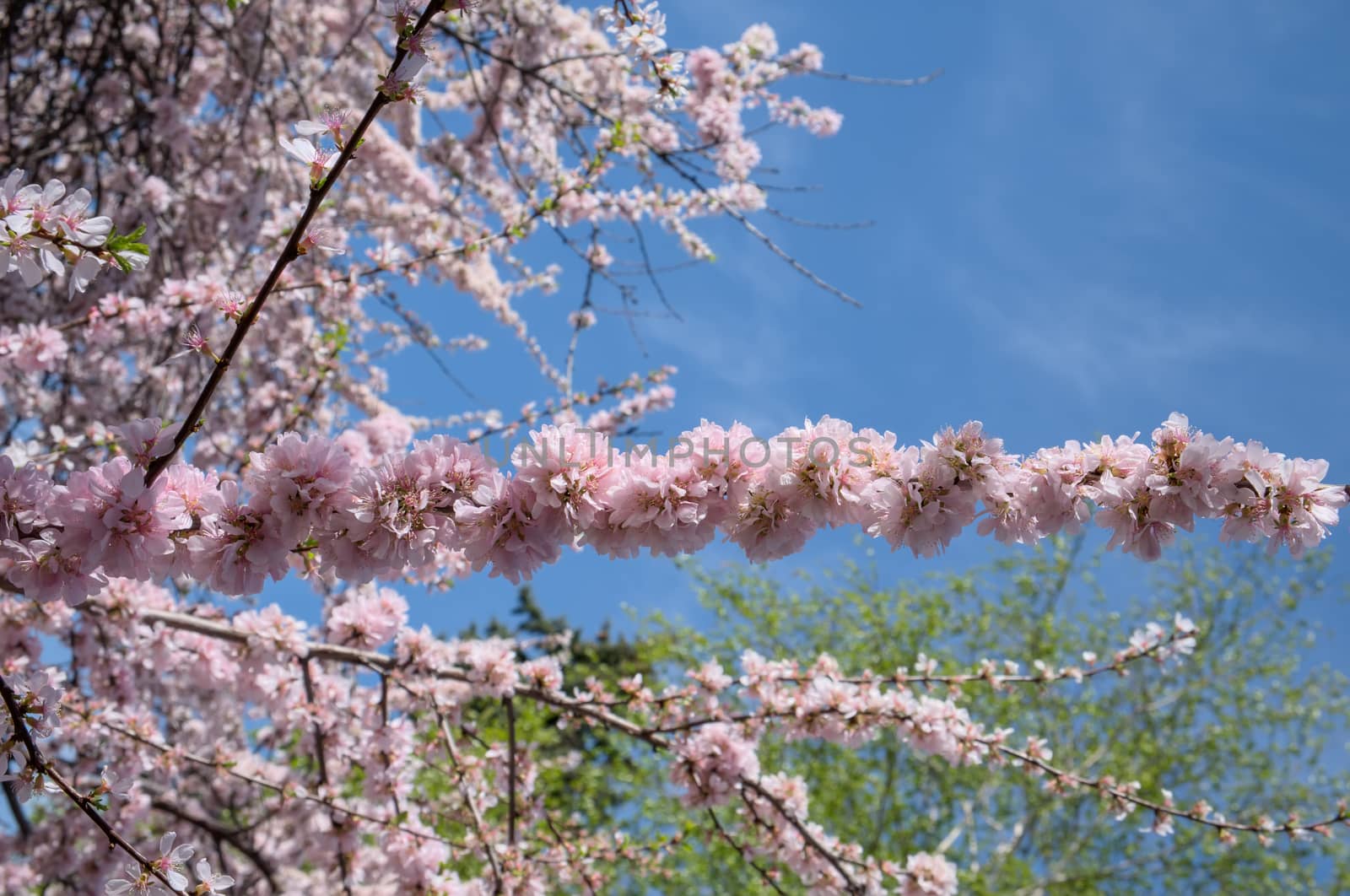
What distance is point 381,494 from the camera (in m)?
1.51

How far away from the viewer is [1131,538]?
62.2 inches

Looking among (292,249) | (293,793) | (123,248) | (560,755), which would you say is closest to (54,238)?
(123,248)

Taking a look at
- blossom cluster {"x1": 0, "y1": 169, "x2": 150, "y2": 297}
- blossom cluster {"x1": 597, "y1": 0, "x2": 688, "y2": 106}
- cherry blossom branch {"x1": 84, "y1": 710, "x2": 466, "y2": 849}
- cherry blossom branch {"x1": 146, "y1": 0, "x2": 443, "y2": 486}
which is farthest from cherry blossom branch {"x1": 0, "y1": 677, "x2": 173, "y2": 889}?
blossom cluster {"x1": 597, "y1": 0, "x2": 688, "y2": 106}

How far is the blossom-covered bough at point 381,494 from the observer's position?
1.51m

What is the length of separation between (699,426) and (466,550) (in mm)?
454

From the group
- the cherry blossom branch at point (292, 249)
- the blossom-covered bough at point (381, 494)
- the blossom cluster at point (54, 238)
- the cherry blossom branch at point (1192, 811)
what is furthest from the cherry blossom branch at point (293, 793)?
the cherry blossom branch at point (1192, 811)

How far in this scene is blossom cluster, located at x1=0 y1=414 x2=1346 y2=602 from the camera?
4.87ft

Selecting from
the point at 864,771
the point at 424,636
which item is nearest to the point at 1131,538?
the point at 424,636

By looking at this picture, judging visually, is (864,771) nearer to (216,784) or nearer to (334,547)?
(216,784)

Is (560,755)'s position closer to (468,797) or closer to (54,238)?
(468,797)

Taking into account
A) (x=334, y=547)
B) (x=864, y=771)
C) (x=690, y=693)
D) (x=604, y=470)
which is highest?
(x=864, y=771)

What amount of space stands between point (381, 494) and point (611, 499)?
38 centimetres

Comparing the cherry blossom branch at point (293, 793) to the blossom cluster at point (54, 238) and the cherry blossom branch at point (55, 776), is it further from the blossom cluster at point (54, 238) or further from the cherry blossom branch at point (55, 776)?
the blossom cluster at point (54, 238)

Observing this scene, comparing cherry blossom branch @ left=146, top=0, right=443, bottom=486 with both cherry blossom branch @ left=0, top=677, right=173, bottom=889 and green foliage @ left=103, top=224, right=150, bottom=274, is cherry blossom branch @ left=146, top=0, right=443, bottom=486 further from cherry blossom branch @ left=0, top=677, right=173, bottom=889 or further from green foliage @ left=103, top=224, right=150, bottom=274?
cherry blossom branch @ left=0, top=677, right=173, bottom=889
